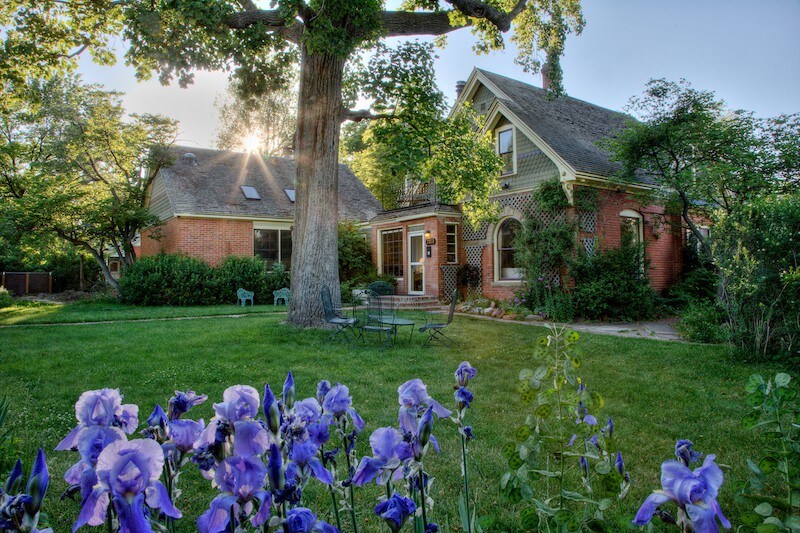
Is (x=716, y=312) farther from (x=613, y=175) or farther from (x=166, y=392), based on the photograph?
(x=166, y=392)

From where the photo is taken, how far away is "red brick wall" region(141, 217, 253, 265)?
1775cm

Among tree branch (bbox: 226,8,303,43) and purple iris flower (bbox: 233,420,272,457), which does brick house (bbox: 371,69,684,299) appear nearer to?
tree branch (bbox: 226,8,303,43)

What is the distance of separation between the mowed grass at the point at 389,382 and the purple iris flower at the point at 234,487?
604 mm

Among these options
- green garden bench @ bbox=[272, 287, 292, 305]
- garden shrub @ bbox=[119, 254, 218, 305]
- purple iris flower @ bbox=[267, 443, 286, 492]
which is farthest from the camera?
green garden bench @ bbox=[272, 287, 292, 305]

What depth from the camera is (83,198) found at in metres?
16.6

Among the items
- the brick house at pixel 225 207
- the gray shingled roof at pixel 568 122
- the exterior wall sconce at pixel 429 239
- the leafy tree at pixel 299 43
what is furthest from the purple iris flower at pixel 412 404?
the brick house at pixel 225 207

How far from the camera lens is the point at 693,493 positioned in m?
0.79

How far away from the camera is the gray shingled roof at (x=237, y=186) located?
18.6m

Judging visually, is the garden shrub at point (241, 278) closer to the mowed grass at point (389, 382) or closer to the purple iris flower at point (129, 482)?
the mowed grass at point (389, 382)

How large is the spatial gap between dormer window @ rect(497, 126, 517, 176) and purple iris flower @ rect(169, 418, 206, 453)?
46.4 ft

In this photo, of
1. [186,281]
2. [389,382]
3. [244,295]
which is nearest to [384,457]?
[389,382]

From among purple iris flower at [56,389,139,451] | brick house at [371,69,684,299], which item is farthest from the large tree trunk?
purple iris flower at [56,389,139,451]

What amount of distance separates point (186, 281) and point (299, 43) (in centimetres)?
942

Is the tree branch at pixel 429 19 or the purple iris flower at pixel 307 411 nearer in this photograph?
the purple iris flower at pixel 307 411
